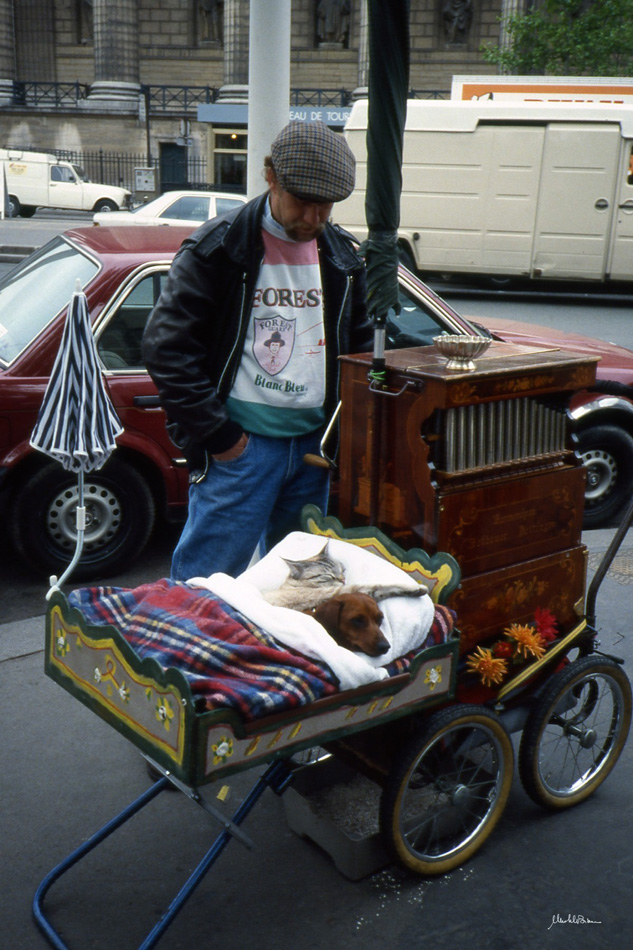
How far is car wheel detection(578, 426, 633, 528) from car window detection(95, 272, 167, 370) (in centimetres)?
279

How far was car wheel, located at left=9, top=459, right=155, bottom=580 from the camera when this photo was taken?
4801 millimetres

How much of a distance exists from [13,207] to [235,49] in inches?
567

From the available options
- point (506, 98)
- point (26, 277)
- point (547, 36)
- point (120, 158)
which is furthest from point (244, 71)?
point (26, 277)

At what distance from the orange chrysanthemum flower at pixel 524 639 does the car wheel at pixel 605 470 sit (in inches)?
128

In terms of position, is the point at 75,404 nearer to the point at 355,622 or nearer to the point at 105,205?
the point at 355,622

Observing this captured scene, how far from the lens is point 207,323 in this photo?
2801mm

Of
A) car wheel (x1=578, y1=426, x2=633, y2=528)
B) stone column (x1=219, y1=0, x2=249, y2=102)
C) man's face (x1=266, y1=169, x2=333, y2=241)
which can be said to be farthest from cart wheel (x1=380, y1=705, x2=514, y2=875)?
stone column (x1=219, y1=0, x2=249, y2=102)

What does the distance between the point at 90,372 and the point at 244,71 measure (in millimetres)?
39372

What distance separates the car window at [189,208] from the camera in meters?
16.8

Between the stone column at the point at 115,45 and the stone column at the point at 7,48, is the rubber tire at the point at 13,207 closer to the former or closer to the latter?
the stone column at the point at 115,45

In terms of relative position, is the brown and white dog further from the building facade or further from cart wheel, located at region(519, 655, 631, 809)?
the building facade

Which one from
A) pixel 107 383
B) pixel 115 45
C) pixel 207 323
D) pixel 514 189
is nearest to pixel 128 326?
pixel 107 383

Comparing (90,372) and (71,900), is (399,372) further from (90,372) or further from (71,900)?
(71,900)

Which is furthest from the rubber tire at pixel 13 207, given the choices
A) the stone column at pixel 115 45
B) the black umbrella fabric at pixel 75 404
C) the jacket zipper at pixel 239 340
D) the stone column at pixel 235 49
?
the jacket zipper at pixel 239 340
